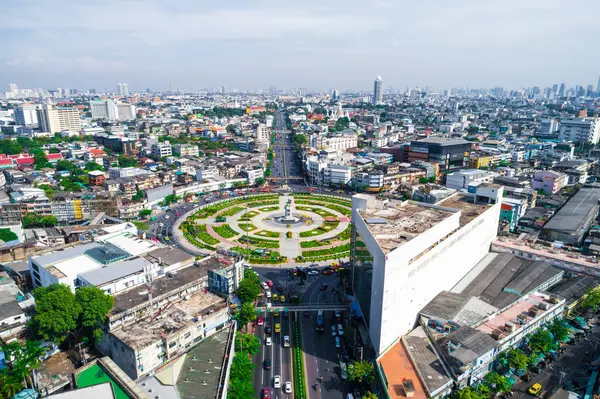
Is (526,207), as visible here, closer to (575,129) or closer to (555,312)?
(555,312)

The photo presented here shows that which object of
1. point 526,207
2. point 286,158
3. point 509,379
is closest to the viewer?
point 509,379

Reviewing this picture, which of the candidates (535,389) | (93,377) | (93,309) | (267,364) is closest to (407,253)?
(535,389)

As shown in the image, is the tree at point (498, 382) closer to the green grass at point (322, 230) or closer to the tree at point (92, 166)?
the green grass at point (322, 230)

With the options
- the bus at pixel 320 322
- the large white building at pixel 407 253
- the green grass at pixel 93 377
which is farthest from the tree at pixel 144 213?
the green grass at pixel 93 377

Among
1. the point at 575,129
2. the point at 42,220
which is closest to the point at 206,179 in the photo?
the point at 42,220

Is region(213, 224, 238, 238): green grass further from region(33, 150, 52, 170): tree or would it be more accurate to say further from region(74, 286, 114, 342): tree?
region(33, 150, 52, 170): tree

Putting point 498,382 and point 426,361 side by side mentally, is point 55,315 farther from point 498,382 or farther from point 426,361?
point 498,382
